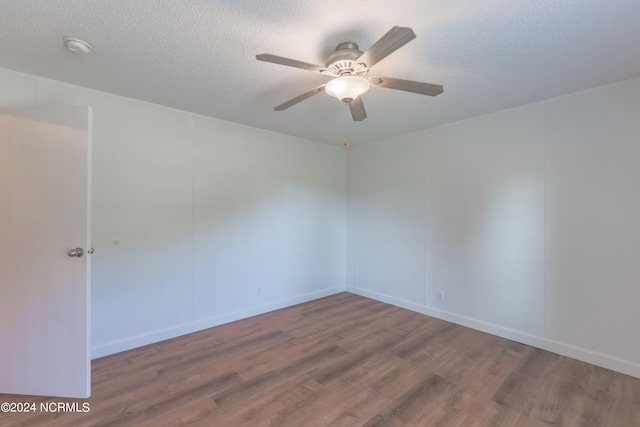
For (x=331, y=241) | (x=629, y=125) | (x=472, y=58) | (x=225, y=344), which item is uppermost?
(x=472, y=58)

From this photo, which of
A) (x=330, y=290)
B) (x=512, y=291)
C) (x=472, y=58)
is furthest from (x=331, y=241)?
(x=472, y=58)

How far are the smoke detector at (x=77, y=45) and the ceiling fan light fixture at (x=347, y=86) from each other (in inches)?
62.6

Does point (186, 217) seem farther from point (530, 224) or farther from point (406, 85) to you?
point (530, 224)

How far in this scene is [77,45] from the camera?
1779 mm

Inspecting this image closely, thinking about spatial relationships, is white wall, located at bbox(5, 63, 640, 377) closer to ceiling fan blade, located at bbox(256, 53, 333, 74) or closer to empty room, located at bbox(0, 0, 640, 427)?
empty room, located at bbox(0, 0, 640, 427)

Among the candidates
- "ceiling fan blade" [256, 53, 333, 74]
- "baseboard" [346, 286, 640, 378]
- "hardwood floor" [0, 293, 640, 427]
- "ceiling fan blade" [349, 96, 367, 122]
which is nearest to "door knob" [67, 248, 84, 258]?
"hardwood floor" [0, 293, 640, 427]

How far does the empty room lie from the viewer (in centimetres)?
173

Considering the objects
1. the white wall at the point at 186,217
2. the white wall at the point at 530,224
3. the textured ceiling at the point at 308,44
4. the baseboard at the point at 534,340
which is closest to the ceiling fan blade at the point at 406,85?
the textured ceiling at the point at 308,44

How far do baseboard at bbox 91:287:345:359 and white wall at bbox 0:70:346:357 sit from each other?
0.03 feet

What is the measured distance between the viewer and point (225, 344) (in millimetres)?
2834

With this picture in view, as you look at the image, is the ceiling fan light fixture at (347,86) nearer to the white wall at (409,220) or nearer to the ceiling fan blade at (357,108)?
the ceiling fan blade at (357,108)

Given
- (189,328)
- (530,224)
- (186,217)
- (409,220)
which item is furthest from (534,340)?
(186,217)

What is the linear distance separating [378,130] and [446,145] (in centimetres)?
87

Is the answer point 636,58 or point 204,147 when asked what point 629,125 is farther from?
point 204,147
